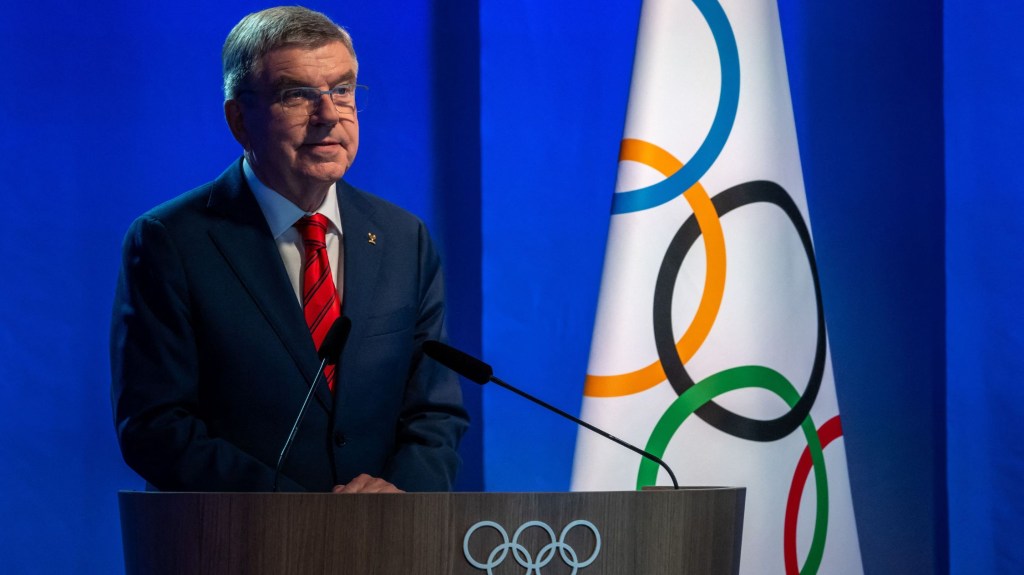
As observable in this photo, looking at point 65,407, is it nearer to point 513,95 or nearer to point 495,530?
point 513,95

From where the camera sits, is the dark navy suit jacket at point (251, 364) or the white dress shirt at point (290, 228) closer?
the dark navy suit jacket at point (251, 364)

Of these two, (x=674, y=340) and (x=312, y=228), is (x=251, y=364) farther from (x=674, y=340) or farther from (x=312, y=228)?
(x=674, y=340)

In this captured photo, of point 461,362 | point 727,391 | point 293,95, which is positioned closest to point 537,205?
point 727,391

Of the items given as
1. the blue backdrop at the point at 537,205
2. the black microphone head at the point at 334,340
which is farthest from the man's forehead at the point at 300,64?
the blue backdrop at the point at 537,205

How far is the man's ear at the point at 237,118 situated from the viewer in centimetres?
213

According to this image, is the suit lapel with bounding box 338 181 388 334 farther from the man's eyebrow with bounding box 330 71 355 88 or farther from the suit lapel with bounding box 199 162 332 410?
the man's eyebrow with bounding box 330 71 355 88

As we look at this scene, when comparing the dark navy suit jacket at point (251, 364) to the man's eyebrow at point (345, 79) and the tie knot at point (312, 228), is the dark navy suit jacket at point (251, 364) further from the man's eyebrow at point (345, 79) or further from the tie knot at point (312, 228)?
the man's eyebrow at point (345, 79)

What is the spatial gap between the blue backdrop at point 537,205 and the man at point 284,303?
803 mm

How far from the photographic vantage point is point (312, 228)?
2.12 meters

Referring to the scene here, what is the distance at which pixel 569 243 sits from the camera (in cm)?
308

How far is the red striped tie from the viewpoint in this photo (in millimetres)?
2059

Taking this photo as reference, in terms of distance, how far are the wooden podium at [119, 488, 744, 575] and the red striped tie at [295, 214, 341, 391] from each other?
70 cm

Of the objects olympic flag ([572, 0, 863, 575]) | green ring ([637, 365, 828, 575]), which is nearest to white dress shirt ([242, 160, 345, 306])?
olympic flag ([572, 0, 863, 575])

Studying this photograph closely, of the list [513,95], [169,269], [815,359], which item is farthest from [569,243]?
[169,269]
